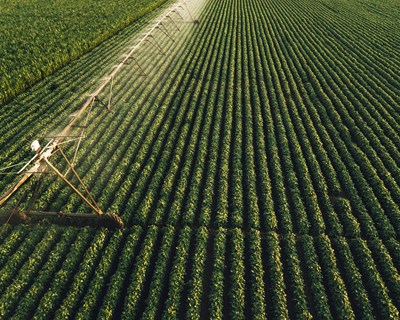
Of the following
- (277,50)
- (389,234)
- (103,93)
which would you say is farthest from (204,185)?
(277,50)

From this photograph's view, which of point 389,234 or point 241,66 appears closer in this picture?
point 389,234

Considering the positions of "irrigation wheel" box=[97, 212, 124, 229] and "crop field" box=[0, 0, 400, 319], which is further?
"irrigation wheel" box=[97, 212, 124, 229]

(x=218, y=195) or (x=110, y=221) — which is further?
(x=218, y=195)

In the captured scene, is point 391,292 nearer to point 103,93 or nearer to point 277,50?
point 103,93

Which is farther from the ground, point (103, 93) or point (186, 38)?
point (186, 38)

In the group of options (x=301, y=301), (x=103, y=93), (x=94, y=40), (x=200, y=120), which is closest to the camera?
(x=301, y=301)

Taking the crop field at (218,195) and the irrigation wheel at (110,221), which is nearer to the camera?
the crop field at (218,195)

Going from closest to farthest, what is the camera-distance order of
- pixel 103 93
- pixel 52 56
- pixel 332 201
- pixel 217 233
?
1. pixel 217 233
2. pixel 332 201
3. pixel 103 93
4. pixel 52 56

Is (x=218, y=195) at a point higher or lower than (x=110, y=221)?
higher
